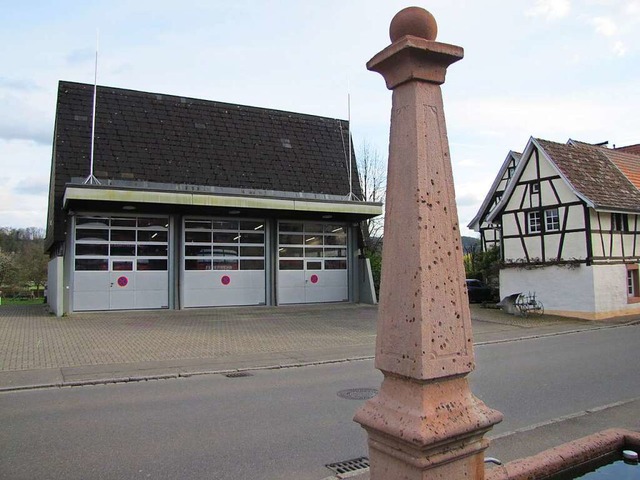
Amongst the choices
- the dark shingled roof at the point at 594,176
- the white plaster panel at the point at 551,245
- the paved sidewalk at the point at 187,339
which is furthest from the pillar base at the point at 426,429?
the white plaster panel at the point at 551,245

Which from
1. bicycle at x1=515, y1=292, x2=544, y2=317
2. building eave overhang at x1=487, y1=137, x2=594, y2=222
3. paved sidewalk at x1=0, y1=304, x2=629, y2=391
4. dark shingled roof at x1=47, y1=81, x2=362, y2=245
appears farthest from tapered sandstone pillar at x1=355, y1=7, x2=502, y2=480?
building eave overhang at x1=487, y1=137, x2=594, y2=222

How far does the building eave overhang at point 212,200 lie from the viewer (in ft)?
54.3

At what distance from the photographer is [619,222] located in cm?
2175

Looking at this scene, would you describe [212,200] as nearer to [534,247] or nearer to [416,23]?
[534,247]

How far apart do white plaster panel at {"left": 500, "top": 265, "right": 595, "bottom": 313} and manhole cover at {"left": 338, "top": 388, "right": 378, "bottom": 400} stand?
15.1 meters

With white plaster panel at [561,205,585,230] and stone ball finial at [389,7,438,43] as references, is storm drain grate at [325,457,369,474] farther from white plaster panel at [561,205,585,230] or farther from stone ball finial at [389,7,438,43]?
white plaster panel at [561,205,585,230]

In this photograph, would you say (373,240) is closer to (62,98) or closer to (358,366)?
Result: (62,98)

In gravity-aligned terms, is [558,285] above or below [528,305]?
above

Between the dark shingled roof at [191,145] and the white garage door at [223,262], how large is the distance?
171 cm

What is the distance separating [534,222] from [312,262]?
31.9 feet

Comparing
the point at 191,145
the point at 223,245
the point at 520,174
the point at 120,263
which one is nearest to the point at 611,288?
the point at 520,174

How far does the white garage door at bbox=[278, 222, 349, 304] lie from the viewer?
854 inches

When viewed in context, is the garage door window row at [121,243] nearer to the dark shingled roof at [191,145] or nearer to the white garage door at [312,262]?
the dark shingled roof at [191,145]

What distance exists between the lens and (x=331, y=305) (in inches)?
866
